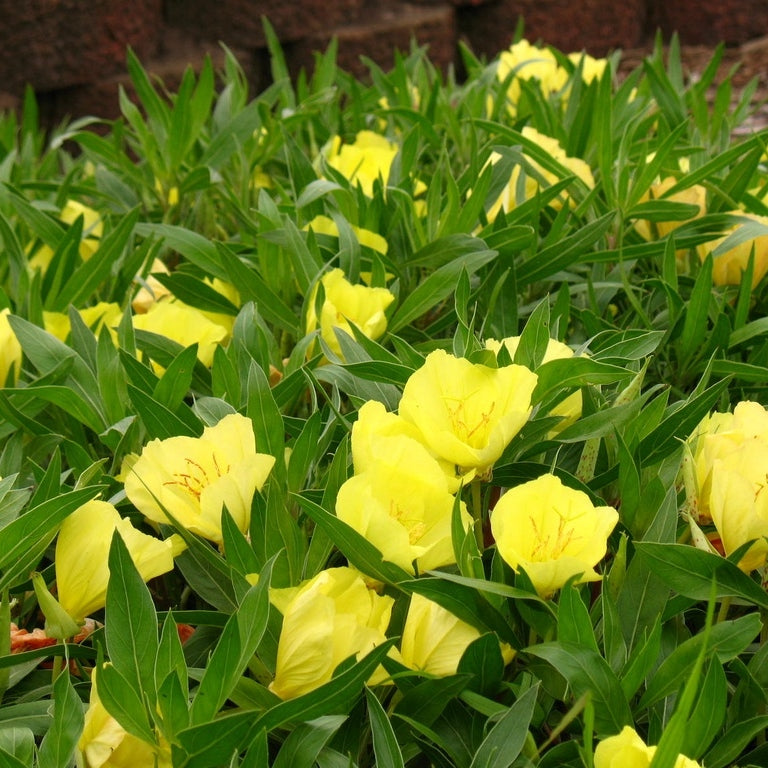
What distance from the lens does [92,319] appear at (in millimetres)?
1002

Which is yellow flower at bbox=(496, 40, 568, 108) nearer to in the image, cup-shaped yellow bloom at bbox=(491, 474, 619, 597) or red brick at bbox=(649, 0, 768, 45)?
cup-shaped yellow bloom at bbox=(491, 474, 619, 597)

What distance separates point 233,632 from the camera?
52cm

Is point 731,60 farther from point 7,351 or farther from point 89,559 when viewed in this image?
point 89,559

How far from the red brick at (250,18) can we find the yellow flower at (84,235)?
1741mm

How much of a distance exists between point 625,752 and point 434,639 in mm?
132

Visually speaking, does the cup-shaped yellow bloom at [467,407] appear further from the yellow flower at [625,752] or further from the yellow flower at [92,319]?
the yellow flower at [92,319]

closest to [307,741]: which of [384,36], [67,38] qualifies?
[67,38]

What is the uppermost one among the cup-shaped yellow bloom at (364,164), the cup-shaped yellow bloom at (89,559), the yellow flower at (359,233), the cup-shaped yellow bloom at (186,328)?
the cup-shaped yellow bloom at (364,164)

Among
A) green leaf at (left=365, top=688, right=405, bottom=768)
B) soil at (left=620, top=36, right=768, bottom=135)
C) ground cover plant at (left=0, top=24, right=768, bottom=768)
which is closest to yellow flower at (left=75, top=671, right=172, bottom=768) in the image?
ground cover plant at (left=0, top=24, right=768, bottom=768)

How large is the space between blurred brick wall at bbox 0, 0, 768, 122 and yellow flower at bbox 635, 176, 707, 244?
1.94 m

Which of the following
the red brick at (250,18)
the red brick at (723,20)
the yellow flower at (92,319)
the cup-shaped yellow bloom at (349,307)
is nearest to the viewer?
the cup-shaped yellow bloom at (349,307)

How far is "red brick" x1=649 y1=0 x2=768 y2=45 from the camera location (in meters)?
3.91

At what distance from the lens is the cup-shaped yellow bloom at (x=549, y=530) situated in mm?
571

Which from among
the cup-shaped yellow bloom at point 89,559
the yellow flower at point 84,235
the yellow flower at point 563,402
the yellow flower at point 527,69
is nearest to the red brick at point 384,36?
the yellow flower at point 527,69
